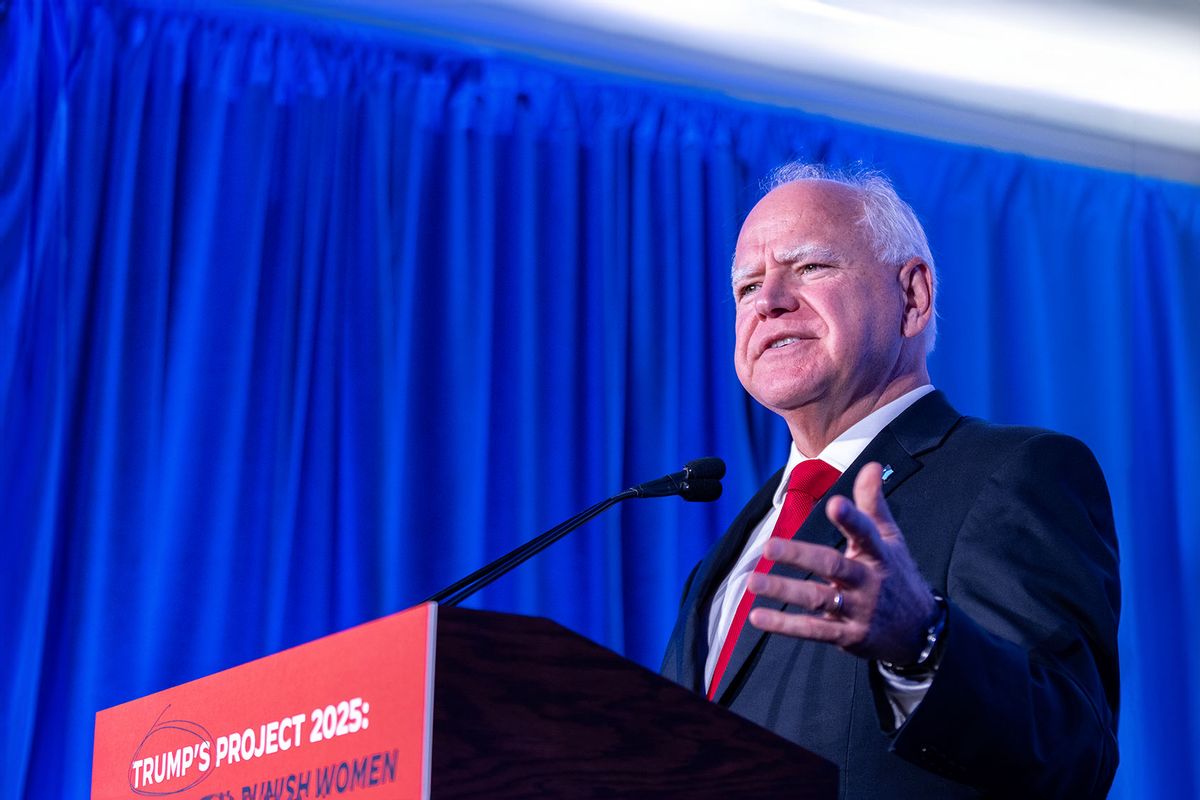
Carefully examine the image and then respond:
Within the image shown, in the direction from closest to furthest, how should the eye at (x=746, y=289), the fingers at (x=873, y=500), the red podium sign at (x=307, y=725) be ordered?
1. the red podium sign at (x=307, y=725)
2. the fingers at (x=873, y=500)
3. the eye at (x=746, y=289)

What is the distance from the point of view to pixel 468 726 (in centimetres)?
108

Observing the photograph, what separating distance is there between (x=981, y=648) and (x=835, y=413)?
104 cm

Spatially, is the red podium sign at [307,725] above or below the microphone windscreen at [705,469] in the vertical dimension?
below

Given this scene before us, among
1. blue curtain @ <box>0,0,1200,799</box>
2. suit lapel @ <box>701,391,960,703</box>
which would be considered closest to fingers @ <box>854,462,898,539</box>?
suit lapel @ <box>701,391,960,703</box>

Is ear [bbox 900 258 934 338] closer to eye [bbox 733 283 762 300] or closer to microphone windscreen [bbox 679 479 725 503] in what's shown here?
eye [bbox 733 283 762 300]

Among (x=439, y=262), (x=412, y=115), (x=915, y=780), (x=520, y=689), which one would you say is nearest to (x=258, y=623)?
(x=439, y=262)

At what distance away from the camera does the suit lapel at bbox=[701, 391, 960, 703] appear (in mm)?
1865

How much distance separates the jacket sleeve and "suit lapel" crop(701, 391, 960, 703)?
0.60 ft

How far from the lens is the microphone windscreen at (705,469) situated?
7.22ft

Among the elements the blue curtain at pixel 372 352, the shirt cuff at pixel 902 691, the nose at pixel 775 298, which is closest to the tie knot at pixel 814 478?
the nose at pixel 775 298

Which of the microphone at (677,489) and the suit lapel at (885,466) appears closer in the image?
the suit lapel at (885,466)

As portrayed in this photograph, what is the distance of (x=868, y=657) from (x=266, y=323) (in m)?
2.43

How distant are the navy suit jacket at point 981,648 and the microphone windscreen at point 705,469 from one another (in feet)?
0.85

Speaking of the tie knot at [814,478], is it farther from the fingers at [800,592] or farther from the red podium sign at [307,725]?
the red podium sign at [307,725]
